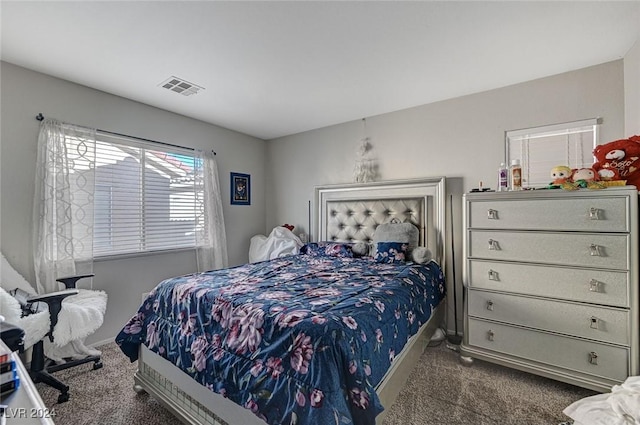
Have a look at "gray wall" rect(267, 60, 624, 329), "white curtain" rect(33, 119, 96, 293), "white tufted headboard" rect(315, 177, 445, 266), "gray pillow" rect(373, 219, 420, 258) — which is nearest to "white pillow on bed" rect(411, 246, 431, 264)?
"gray pillow" rect(373, 219, 420, 258)

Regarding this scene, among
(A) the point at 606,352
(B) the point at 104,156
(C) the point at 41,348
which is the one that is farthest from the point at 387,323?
(B) the point at 104,156

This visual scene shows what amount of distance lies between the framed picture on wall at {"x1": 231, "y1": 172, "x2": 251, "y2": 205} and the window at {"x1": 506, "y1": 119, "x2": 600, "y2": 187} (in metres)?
3.10

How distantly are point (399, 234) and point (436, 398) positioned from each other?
4.37 ft

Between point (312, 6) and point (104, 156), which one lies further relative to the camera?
point (104, 156)

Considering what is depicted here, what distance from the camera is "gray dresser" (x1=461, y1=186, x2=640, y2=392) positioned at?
1693 mm

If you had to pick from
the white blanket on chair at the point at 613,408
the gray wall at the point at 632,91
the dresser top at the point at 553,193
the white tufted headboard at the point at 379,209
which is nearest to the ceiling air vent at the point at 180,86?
the white tufted headboard at the point at 379,209

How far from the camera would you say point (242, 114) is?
3191 mm

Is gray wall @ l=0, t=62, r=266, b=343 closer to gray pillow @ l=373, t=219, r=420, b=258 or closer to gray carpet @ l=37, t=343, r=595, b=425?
gray carpet @ l=37, t=343, r=595, b=425

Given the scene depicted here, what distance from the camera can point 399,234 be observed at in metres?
2.69

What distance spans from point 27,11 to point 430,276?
3.16 metres

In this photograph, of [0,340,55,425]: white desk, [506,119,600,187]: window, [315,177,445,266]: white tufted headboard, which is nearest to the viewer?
[0,340,55,425]: white desk

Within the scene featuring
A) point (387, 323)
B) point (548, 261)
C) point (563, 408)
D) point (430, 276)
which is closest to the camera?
point (387, 323)

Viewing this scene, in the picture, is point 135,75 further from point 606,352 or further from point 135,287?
point 606,352

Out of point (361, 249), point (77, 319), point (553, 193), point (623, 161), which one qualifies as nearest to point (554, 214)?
point (553, 193)
